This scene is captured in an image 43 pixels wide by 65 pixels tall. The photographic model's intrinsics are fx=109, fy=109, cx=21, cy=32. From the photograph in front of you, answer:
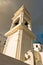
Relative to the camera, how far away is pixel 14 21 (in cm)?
1584

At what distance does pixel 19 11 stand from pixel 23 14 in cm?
103

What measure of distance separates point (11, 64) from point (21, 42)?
487 centimetres

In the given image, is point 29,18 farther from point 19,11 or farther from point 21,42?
point 21,42

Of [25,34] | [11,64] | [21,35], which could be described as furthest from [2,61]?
[25,34]

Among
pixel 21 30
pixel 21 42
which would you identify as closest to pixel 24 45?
pixel 21 42

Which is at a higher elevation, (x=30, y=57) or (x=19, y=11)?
(x=19, y=11)

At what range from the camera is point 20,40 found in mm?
10945

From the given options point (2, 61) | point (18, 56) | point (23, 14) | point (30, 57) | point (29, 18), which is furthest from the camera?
point (29, 18)

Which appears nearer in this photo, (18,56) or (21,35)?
(18,56)

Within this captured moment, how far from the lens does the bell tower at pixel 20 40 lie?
9.86 m

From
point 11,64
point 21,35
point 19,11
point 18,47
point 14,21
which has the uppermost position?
point 19,11

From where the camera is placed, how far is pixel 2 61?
5645 mm

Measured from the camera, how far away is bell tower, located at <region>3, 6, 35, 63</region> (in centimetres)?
986

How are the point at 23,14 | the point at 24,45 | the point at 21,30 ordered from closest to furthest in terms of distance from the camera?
the point at 24,45 < the point at 21,30 < the point at 23,14
